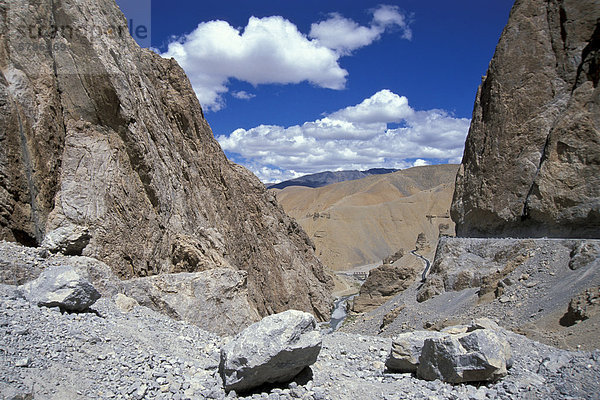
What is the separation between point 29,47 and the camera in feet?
40.1

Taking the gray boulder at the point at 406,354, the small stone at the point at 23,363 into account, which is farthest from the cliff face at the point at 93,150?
the gray boulder at the point at 406,354

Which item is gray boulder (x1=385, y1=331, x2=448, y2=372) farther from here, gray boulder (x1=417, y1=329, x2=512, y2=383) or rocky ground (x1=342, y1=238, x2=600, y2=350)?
rocky ground (x1=342, y1=238, x2=600, y2=350)

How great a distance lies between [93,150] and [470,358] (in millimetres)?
12473

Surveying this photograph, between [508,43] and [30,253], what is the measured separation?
80.2 feet

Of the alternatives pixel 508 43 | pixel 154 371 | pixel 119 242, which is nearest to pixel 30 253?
pixel 119 242

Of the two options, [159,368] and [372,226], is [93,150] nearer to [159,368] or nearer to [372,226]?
[159,368]

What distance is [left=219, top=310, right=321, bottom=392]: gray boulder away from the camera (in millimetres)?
5938

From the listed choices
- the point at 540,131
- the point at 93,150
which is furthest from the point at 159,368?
the point at 540,131

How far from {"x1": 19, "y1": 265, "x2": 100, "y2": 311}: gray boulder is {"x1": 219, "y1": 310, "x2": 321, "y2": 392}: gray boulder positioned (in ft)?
9.44

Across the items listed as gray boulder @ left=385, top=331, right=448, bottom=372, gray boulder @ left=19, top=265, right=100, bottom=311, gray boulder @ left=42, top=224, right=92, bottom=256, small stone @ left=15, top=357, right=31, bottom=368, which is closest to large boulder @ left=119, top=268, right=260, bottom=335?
gray boulder @ left=42, top=224, right=92, bottom=256

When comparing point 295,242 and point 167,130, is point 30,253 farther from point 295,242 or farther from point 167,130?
point 295,242

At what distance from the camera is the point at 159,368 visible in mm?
6156

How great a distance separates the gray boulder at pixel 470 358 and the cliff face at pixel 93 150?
8966 millimetres

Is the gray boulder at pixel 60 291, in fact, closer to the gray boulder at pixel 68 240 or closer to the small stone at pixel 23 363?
the small stone at pixel 23 363
